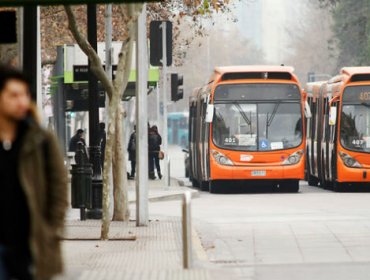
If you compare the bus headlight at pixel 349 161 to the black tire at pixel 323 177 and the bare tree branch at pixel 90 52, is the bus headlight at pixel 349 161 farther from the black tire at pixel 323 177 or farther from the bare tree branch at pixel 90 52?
the bare tree branch at pixel 90 52

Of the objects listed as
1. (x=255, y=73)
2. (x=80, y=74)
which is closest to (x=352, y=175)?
(x=255, y=73)

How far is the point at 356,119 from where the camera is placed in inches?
1351

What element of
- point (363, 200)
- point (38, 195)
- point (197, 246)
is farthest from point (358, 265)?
point (363, 200)

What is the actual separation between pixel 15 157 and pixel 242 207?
19.2 m

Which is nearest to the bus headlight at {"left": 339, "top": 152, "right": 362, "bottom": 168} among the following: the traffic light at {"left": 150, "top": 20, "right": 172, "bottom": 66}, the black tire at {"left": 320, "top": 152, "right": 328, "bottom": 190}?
the black tire at {"left": 320, "top": 152, "right": 328, "bottom": 190}

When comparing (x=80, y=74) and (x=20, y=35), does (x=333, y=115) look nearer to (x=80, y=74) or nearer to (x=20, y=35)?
(x=80, y=74)

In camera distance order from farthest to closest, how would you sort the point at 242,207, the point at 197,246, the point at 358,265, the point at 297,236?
the point at 242,207 → the point at 297,236 → the point at 197,246 → the point at 358,265

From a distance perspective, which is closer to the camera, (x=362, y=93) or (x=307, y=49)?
(x=362, y=93)

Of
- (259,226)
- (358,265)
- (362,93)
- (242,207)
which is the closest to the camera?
(358,265)

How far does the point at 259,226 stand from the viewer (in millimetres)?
21000

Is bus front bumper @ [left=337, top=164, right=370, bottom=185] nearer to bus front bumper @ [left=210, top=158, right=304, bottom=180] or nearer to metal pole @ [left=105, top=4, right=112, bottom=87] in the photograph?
bus front bumper @ [left=210, top=158, right=304, bottom=180]

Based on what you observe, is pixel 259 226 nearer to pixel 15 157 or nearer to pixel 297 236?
pixel 297 236

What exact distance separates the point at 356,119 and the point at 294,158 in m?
1.83

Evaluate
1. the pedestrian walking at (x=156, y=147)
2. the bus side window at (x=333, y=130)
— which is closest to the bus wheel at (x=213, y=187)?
the bus side window at (x=333, y=130)
